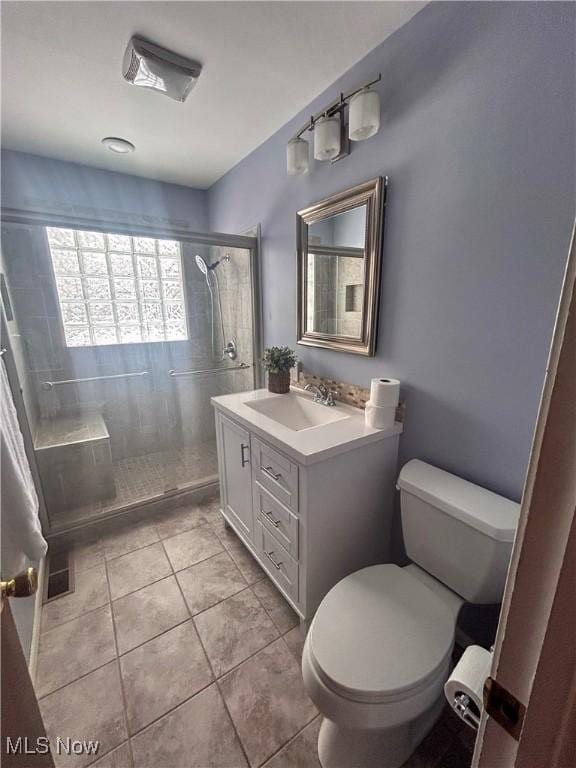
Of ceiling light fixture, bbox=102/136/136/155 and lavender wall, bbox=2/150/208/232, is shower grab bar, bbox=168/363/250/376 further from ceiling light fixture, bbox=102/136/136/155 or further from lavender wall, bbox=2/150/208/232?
ceiling light fixture, bbox=102/136/136/155

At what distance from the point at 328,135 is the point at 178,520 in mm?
2336

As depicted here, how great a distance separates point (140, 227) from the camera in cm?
198

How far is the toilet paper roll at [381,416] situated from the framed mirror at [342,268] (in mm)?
287

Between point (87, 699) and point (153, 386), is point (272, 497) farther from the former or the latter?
point (153, 386)

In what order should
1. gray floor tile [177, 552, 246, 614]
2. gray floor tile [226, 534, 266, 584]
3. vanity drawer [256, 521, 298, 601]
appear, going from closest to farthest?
vanity drawer [256, 521, 298, 601]
gray floor tile [177, 552, 246, 614]
gray floor tile [226, 534, 266, 584]

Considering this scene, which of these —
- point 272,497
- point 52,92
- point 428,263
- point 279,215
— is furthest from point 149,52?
point 272,497

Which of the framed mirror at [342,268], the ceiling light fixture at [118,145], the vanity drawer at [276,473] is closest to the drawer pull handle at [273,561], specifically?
the vanity drawer at [276,473]

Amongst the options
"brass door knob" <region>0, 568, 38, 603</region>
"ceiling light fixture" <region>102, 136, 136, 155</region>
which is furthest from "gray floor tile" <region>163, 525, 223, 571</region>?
"ceiling light fixture" <region>102, 136, 136, 155</region>

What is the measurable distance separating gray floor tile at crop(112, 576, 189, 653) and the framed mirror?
1.49 meters

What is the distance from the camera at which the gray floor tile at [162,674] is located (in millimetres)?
1138

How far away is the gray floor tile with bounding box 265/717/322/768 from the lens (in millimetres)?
1000

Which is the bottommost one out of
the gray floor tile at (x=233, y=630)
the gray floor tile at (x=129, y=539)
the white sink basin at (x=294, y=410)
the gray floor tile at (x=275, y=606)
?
the gray floor tile at (x=129, y=539)

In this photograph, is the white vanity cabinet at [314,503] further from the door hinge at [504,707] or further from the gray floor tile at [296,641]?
the door hinge at [504,707]

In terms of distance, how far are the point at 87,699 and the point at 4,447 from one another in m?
1.10
